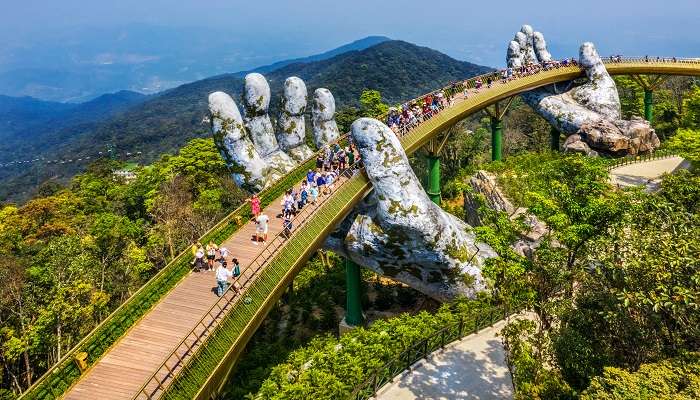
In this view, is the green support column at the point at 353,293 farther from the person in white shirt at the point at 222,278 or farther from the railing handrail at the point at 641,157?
the railing handrail at the point at 641,157

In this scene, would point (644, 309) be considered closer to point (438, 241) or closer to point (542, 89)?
point (438, 241)

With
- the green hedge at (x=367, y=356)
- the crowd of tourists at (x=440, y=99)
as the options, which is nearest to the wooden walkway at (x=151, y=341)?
the green hedge at (x=367, y=356)

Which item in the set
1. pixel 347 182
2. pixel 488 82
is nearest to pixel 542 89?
pixel 488 82

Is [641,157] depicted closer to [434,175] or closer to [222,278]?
[434,175]

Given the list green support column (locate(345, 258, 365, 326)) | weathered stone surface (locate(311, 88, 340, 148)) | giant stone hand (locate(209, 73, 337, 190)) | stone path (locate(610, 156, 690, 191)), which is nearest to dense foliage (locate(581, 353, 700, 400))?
green support column (locate(345, 258, 365, 326))

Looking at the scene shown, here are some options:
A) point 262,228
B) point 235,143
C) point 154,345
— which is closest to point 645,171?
point 235,143
